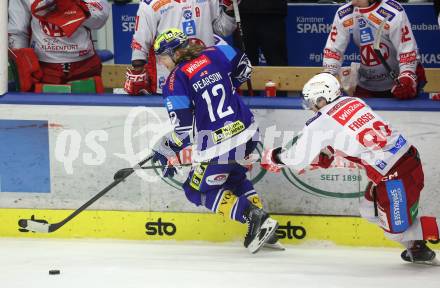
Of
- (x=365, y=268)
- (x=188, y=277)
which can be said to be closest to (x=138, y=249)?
(x=188, y=277)

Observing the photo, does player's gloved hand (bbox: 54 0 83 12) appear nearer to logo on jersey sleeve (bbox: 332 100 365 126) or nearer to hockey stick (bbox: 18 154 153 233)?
hockey stick (bbox: 18 154 153 233)

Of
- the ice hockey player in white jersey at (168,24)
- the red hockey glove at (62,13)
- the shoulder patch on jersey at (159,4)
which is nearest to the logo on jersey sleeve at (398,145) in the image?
the ice hockey player in white jersey at (168,24)

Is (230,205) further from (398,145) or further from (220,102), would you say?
(398,145)

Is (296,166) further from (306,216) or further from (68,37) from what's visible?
(68,37)

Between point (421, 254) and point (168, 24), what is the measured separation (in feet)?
7.41

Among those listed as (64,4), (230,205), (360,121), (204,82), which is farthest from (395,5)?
(64,4)

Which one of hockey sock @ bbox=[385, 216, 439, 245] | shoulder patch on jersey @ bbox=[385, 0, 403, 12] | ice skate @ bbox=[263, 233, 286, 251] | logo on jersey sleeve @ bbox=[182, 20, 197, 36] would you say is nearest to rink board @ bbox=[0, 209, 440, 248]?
ice skate @ bbox=[263, 233, 286, 251]

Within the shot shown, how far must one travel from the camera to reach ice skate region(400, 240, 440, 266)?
6703 millimetres

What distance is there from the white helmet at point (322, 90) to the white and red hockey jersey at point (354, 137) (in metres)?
0.05

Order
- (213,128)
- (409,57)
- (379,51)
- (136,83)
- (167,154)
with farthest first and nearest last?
(136,83)
(379,51)
(409,57)
(167,154)
(213,128)

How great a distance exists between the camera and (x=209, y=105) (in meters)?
7.02

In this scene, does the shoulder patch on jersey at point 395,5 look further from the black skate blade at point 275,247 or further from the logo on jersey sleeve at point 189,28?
the black skate blade at point 275,247

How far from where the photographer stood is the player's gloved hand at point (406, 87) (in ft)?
23.5

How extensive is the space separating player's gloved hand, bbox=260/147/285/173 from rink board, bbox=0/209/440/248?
70 centimetres
